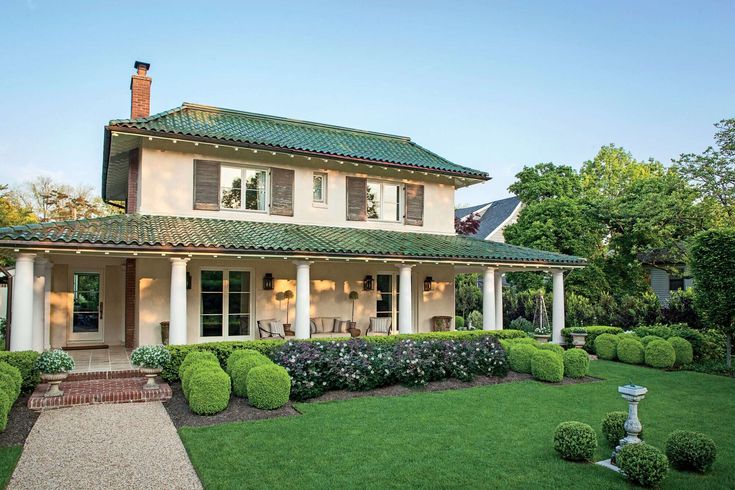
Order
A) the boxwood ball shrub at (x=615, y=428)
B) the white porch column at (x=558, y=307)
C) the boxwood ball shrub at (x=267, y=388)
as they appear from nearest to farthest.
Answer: the boxwood ball shrub at (x=615, y=428) < the boxwood ball shrub at (x=267, y=388) < the white porch column at (x=558, y=307)

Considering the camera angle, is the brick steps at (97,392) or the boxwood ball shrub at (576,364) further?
the boxwood ball shrub at (576,364)

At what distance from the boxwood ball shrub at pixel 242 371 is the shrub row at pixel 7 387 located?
370cm

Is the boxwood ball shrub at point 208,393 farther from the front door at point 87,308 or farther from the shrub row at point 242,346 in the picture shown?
the front door at point 87,308

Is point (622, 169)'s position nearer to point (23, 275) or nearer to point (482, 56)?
point (482, 56)

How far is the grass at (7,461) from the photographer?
576 cm

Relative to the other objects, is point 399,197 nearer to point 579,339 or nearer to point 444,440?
point 579,339

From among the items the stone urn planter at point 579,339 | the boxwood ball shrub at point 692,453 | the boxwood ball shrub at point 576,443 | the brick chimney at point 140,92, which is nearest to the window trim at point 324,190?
the brick chimney at point 140,92

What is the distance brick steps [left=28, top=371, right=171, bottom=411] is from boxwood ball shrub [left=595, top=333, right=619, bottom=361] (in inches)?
539

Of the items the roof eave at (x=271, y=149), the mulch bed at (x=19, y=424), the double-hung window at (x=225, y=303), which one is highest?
the roof eave at (x=271, y=149)

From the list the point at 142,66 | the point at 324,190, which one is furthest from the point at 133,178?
the point at 324,190

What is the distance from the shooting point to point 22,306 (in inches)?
400

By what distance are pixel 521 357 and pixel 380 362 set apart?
4217 millimetres

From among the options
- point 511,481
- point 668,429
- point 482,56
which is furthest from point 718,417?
point 482,56

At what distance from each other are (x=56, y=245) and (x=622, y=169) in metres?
38.8
